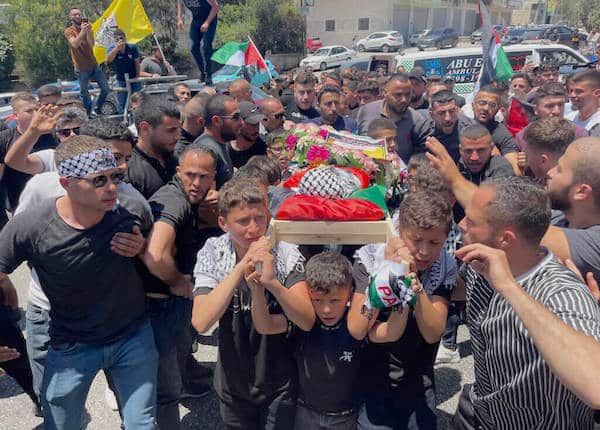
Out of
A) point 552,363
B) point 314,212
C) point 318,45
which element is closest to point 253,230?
point 314,212

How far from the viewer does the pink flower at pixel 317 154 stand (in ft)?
10.2

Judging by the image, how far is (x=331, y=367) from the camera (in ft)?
7.57

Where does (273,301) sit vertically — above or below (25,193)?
below

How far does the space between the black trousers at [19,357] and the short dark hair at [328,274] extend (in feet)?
7.02

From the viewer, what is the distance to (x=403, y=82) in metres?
5.36

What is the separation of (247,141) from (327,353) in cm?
273

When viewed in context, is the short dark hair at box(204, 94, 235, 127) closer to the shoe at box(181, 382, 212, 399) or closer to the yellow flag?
the shoe at box(181, 382, 212, 399)

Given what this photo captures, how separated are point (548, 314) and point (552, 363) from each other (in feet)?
0.48

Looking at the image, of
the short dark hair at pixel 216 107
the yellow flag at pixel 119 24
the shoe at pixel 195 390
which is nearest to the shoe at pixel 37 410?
the shoe at pixel 195 390

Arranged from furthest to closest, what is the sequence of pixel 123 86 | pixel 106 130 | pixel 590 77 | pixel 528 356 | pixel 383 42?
pixel 383 42 < pixel 123 86 < pixel 590 77 < pixel 106 130 < pixel 528 356

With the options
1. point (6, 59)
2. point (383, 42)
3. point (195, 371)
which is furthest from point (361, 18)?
point (195, 371)

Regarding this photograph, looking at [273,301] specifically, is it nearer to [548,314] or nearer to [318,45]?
[548,314]

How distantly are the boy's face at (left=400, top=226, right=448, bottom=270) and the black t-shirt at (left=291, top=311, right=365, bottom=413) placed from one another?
1.52ft

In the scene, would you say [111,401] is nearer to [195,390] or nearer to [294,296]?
[195,390]
